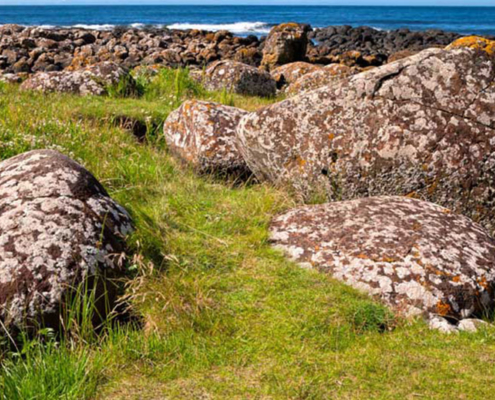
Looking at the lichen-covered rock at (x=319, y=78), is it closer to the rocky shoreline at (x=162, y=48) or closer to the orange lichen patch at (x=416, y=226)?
the rocky shoreline at (x=162, y=48)

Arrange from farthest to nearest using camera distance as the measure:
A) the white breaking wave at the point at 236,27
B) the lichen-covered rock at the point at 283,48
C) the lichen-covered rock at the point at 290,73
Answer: the white breaking wave at the point at 236,27 → the lichen-covered rock at the point at 283,48 → the lichen-covered rock at the point at 290,73

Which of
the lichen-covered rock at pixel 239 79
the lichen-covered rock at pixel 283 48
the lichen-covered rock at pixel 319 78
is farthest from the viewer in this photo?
the lichen-covered rock at pixel 283 48

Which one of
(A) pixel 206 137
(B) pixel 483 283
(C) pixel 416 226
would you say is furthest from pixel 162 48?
(B) pixel 483 283

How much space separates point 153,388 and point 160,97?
8.75 metres

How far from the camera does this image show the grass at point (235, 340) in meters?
3.93

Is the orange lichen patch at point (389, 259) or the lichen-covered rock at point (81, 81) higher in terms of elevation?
the lichen-covered rock at point (81, 81)

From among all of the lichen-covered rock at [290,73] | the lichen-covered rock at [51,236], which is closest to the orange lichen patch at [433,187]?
the lichen-covered rock at [51,236]

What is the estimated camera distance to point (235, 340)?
4.50 m

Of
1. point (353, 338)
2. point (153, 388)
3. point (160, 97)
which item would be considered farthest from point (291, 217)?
point (160, 97)

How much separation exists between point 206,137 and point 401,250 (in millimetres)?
3824

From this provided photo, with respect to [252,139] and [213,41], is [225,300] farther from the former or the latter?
[213,41]

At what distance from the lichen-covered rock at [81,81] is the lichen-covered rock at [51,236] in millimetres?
7209

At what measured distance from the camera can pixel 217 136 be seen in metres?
8.45

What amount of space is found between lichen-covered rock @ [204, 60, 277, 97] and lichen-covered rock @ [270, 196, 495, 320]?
28.0 ft
